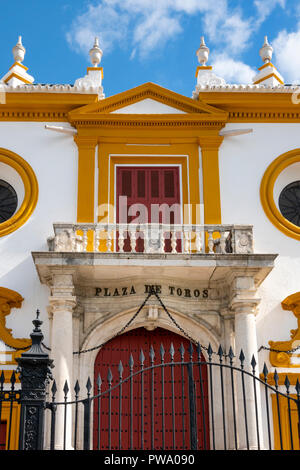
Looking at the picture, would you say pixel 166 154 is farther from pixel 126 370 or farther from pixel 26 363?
pixel 26 363

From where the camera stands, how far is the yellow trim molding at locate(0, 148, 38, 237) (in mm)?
14984

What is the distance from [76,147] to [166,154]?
6.62 feet

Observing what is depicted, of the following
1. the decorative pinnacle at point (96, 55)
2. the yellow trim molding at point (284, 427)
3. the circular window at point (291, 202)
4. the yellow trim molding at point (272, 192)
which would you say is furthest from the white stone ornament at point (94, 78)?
the yellow trim molding at point (284, 427)

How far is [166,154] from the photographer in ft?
51.7

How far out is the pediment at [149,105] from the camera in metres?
15.9

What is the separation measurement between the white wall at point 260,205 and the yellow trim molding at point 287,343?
11 cm

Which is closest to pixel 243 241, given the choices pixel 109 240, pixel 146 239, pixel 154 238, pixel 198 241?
pixel 198 241

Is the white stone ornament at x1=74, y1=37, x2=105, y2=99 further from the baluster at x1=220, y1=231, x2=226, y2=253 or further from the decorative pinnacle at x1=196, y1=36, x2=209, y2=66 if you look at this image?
the baluster at x1=220, y1=231, x2=226, y2=253

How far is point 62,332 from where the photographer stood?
13.0m

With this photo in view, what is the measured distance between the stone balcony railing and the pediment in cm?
309

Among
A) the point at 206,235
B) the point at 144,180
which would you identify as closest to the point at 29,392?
the point at 206,235

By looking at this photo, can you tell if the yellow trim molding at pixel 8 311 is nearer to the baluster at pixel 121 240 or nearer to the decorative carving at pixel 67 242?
the decorative carving at pixel 67 242

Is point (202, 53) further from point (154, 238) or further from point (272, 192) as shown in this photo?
point (154, 238)

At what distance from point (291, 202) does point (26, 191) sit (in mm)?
5935
